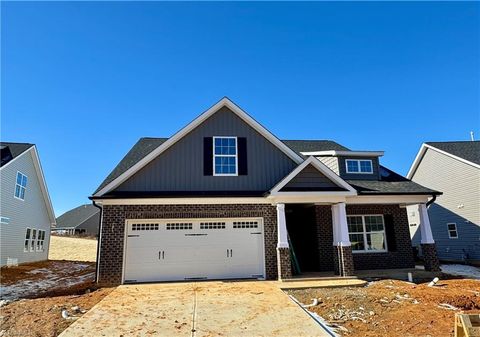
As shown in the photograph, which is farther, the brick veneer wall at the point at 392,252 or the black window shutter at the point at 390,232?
the black window shutter at the point at 390,232

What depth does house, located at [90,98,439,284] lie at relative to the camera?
475 inches

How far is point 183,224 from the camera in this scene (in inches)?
492

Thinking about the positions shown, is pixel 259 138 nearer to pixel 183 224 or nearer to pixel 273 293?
pixel 183 224

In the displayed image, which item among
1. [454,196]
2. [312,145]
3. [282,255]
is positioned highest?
[312,145]

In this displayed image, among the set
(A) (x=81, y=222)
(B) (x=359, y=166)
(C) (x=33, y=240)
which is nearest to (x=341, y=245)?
(B) (x=359, y=166)

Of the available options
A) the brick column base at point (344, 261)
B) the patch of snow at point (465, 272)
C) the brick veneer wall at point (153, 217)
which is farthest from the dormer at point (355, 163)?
the patch of snow at point (465, 272)

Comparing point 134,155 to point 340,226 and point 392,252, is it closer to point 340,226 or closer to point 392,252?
point 340,226

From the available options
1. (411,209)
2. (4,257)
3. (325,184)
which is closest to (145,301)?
(325,184)

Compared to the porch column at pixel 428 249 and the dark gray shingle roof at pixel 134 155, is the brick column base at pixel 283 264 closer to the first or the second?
the porch column at pixel 428 249

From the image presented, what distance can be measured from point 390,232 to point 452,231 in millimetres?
8670

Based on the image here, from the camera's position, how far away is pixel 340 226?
12.6 m

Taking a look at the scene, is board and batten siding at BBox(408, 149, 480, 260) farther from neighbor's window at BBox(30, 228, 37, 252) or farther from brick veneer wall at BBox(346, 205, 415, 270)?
neighbor's window at BBox(30, 228, 37, 252)

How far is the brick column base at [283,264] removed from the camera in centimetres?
1174

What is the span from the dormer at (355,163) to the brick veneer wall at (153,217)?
14.8 feet
